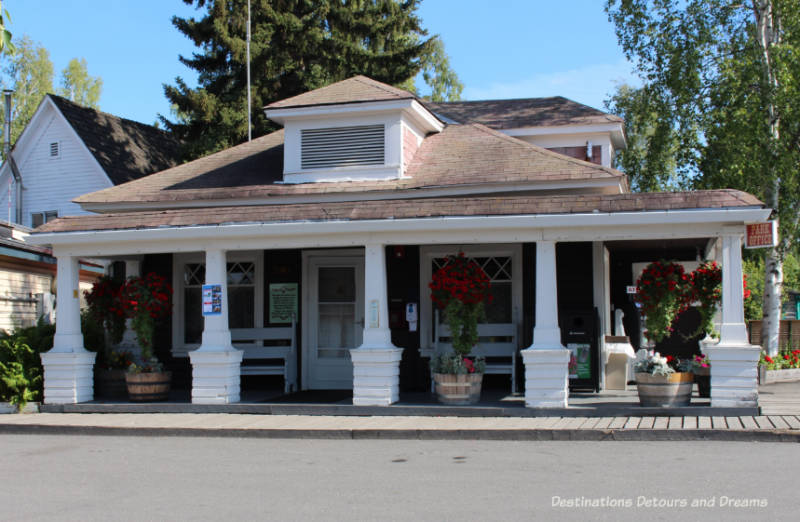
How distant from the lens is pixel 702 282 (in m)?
11.2

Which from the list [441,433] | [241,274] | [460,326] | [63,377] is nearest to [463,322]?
[460,326]

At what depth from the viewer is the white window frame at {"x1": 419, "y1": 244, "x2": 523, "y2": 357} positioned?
44.7 feet

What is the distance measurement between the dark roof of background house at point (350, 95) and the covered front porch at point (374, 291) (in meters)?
2.60

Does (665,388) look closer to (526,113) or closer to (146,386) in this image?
(146,386)

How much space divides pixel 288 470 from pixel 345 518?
7.19 feet

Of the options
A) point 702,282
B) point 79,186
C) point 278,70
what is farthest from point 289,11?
point 702,282

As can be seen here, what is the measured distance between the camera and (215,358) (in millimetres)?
12125

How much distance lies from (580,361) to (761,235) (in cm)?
356

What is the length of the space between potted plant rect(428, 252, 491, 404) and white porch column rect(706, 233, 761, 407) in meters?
3.10

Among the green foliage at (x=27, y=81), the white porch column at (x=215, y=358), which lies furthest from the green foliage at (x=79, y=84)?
the white porch column at (x=215, y=358)

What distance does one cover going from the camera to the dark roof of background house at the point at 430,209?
1049 centimetres

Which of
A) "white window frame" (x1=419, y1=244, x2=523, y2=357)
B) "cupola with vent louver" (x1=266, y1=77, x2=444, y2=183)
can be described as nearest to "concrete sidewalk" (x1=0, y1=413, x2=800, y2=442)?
"white window frame" (x1=419, y1=244, x2=523, y2=357)

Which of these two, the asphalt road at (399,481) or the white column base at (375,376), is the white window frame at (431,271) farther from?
the asphalt road at (399,481)

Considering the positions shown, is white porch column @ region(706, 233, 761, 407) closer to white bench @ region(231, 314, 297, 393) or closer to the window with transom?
white bench @ region(231, 314, 297, 393)
